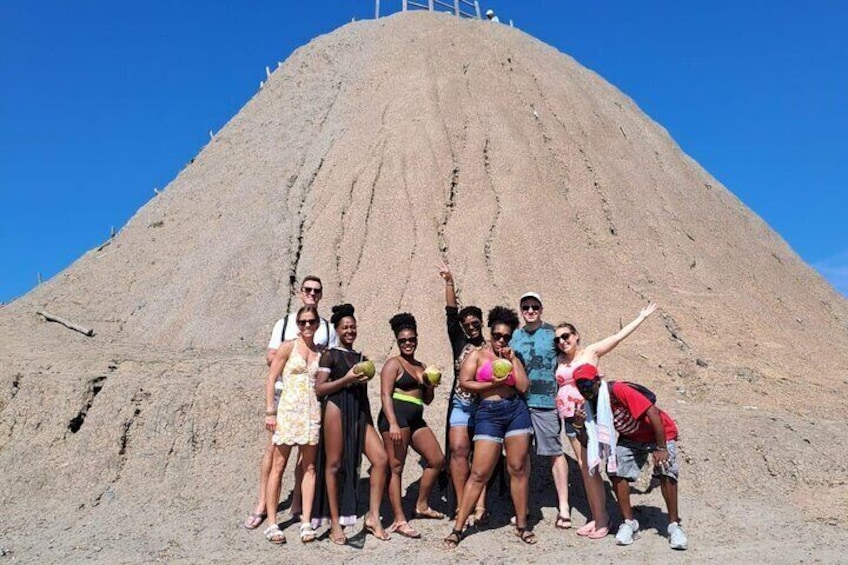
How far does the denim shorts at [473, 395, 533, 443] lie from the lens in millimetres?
5289

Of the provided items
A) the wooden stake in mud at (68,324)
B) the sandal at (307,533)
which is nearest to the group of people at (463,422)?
the sandal at (307,533)

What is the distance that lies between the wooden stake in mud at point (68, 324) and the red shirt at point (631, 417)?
25.8ft

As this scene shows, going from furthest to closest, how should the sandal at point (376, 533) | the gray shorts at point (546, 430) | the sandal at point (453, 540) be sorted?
the gray shorts at point (546, 430)
the sandal at point (376, 533)
the sandal at point (453, 540)

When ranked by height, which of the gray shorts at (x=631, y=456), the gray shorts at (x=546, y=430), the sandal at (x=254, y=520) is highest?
the gray shorts at (x=546, y=430)

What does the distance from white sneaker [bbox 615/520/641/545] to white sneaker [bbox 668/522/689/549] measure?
0.83ft

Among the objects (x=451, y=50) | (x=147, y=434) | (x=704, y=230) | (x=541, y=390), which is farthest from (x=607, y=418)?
(x=451, y=50)

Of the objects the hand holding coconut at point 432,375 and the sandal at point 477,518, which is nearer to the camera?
the hand holding coconut at point 432,375

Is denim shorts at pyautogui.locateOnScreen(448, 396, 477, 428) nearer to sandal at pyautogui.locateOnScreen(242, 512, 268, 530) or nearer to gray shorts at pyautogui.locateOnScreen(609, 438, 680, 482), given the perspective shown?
gray shorts at pyautogui.locateOnScreen(609, 438, 680, 482)

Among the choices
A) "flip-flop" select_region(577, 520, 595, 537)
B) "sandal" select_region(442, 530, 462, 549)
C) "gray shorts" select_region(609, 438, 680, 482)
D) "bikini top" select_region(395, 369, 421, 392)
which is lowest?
"sandal" select_region(442, 530, 462, 549)

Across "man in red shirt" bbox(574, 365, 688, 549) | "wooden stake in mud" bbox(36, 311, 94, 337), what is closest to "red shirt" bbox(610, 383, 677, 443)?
"man in red shirt" bbox(574, 365, 688, 549)

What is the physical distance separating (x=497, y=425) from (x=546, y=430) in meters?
0.51

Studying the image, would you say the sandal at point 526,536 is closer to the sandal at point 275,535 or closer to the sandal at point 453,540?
the sandal at point 453,540

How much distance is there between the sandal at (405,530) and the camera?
5.37m

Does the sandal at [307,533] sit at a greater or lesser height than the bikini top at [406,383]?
lesser
